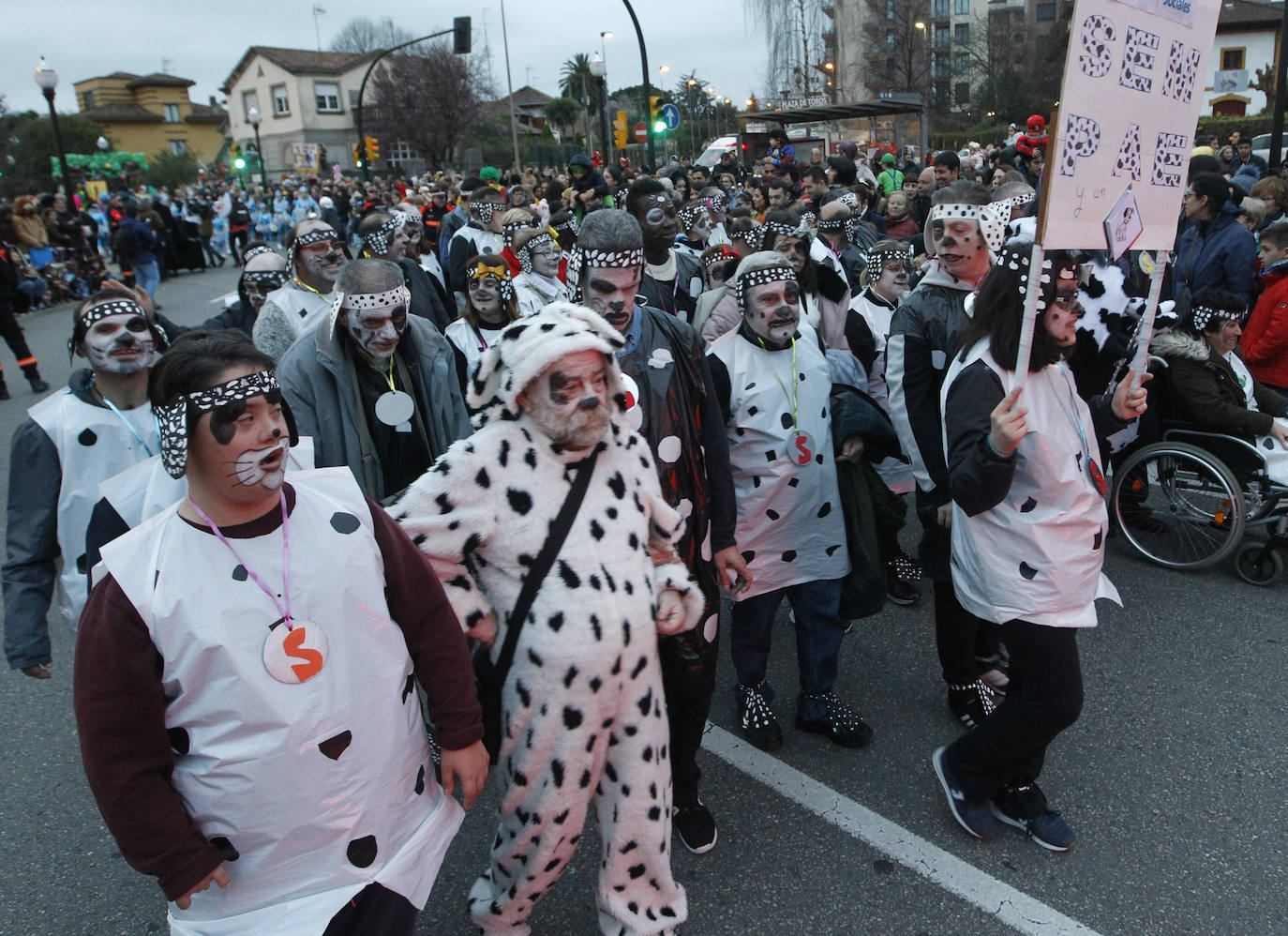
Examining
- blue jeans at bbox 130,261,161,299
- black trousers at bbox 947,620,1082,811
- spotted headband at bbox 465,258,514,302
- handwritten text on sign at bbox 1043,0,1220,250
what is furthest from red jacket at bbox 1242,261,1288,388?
blue jeans at bbox 130,261,161,299

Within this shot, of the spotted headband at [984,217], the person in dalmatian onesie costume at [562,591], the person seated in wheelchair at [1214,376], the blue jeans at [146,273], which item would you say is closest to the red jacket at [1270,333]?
the person seated in wheelchair at [1214,376]

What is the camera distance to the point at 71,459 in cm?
289

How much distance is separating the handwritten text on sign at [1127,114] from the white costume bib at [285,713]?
2000 mm

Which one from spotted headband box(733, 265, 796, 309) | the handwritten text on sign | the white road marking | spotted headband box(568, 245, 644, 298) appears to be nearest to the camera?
the handwritten text on sign

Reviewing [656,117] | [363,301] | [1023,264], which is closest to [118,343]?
[363,301]

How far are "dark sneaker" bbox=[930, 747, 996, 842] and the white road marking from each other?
0.40ft

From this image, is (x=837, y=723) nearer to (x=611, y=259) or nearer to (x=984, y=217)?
(x=611, y=259)

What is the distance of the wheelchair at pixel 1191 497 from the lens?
4.88m

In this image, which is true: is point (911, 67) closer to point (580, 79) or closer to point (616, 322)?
point (580, 79)

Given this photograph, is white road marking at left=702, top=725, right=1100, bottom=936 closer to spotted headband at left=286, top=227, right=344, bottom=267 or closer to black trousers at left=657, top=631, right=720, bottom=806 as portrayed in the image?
black trousers at left=657, top=631, right=720, bottom=806

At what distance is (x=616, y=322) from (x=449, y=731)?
1.47m

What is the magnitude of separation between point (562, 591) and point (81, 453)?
1.75 meters

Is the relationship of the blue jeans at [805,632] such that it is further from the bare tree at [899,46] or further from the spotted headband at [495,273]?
the bare tree at [899,46]

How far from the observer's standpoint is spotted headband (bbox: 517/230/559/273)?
575 cm
